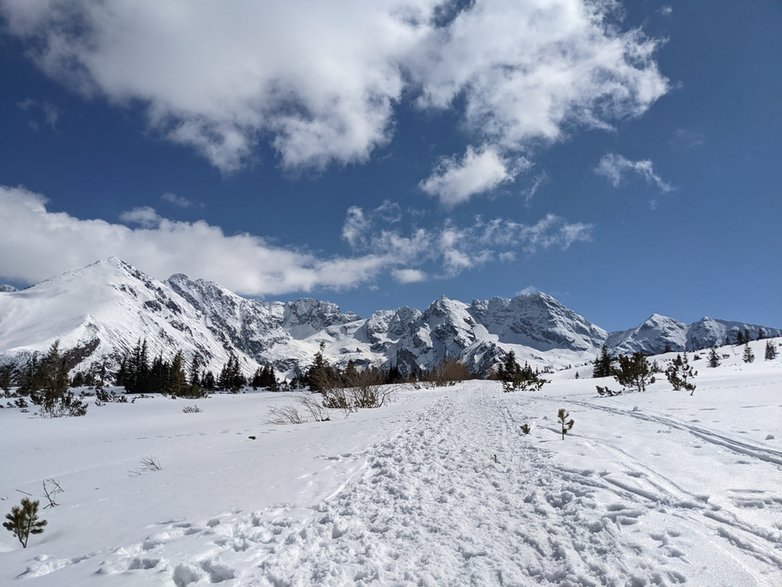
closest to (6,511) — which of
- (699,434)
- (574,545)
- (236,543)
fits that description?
(236,543)

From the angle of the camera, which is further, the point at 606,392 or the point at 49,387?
the point at 49,387

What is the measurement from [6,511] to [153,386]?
55.7 metres

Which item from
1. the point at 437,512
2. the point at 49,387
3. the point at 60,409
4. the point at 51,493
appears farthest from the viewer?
the point at 49,387

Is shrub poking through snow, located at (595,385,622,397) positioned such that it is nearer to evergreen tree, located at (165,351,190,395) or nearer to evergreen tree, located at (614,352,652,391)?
evergreen tree, located at (614,352,652,391)

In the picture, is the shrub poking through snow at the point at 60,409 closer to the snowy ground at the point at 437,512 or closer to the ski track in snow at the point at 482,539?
the snowy ground at the point at 437,512

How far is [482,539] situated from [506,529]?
313 mm

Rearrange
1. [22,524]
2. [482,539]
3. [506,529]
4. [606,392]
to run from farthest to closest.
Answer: [606,392], [22,524], [506,529], [482,539]

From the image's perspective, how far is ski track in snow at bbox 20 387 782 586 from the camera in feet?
9.24

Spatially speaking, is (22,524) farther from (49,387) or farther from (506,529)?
(49,387)

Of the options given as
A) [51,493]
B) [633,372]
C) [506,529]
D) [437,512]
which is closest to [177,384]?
[51,493]

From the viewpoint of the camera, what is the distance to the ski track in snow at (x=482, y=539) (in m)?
2.82

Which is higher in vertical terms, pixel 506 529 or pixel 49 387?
pixel 506 529

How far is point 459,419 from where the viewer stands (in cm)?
1191

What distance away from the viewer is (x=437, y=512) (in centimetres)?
418
